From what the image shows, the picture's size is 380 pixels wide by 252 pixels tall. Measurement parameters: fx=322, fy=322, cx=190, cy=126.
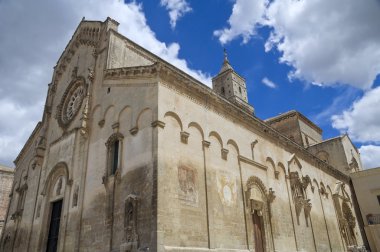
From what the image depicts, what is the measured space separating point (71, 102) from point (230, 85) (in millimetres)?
27647

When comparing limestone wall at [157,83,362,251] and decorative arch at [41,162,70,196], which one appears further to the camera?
decorative arch at [41,162,70,196]

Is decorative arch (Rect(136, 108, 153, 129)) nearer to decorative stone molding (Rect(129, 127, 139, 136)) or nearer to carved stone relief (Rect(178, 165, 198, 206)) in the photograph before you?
decorative stone molding (Rect(129, 127, 139, 136))

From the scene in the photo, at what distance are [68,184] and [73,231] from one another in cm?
262

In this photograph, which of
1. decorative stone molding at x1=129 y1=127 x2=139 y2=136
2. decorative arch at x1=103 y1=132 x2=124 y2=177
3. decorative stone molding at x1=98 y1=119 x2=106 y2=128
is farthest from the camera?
decorative stone molding at x1=98 y1=119 x2=106 y2=128

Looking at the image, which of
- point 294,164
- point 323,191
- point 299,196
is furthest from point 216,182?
point 323,191

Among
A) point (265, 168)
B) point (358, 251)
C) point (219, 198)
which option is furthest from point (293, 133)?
point (219, 198)

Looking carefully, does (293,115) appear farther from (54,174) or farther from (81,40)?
(54,174)

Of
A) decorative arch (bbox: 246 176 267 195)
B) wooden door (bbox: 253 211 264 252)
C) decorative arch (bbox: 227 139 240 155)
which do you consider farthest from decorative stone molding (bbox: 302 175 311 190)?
decorative arch (bbox: 227 139 240 155)

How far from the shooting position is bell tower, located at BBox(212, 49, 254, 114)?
4413 cm

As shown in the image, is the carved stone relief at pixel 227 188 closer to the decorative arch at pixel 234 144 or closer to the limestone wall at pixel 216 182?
the limestone wall at pixel 216 182

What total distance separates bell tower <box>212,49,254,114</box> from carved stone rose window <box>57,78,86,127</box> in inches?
1013

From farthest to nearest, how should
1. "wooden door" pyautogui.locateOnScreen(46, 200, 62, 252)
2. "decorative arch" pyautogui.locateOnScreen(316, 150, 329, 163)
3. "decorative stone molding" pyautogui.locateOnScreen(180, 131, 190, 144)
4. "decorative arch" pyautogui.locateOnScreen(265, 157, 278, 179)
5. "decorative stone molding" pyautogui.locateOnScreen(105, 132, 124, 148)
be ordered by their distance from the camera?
"decorative arch" pyautogui.locateOnScreen(316, 150, 329, 163)
"decorative arch" pyautogui.locateOnScreen(265, 157, 278, 179)
"wooden door" pyautogui.locateOnScreen(46, 200, 62, 252)
"decorative stone molding" pyautogui.locateOnScreen(105, 132, 124, 148)
"decorative stone molding" pyautogui.locateOnScreen(180, 131, 190, 144)

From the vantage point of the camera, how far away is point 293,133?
38.9 metres

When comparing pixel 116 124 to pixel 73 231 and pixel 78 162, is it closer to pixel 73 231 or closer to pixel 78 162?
pixel 78 162
